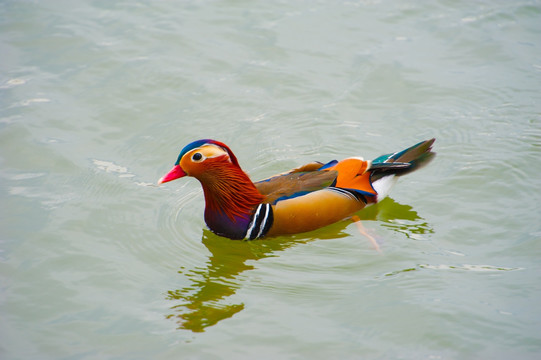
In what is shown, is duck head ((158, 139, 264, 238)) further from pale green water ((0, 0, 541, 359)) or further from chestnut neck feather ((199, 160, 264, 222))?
pale green water ((0, 0, 541, 359))

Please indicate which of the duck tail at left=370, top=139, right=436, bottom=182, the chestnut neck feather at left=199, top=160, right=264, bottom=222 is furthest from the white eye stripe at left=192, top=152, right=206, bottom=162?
the duck tail at left=370, top=139, right=436, bottom=182

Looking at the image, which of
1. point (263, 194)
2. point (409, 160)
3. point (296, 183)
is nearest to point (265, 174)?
point (263, 194)

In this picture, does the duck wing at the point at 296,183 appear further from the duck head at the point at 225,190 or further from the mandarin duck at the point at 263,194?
the duck head at the point at 225,190

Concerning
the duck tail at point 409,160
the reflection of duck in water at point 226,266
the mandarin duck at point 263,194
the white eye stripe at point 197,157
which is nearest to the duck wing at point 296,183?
the mandarin duck at point 263,194

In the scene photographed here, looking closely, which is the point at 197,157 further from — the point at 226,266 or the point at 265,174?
the point at 265,174

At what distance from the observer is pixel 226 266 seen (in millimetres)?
7867

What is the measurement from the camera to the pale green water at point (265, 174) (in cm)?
673

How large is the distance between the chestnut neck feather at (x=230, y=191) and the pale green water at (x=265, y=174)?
1.45 ft

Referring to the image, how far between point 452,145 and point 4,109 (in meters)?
6.77

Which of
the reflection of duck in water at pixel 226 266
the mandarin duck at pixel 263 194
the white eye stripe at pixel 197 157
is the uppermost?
the white eye stripe at pixel 197 157

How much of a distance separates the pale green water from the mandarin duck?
0.75 feet

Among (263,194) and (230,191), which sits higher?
(230,191)

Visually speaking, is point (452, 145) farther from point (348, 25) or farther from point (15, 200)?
point (15, 200)

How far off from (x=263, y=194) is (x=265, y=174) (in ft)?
3.76
